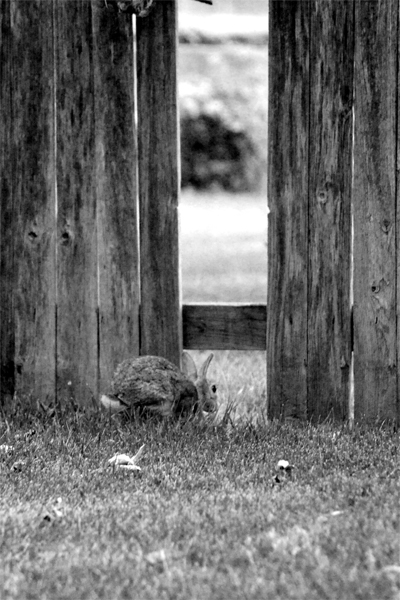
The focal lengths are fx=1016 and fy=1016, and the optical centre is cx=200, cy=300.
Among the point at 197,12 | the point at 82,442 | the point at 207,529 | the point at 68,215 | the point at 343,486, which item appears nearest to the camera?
the point at 207,529

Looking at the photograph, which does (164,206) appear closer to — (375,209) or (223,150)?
(375,209)

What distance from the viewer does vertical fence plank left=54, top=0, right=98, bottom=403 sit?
5.30m

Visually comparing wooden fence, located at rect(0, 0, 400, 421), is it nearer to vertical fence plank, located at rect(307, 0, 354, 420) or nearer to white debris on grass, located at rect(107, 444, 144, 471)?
vertical fence plank, located at rect(307, 0, 354, 420)

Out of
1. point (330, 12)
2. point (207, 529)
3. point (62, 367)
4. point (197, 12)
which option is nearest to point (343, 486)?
point (207, 529)

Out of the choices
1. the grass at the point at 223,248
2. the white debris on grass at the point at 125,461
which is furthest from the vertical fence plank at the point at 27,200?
the grass at the point at 223,248

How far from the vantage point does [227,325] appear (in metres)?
5.37

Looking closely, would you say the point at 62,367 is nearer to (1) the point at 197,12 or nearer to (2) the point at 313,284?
(2) the point at 313,284

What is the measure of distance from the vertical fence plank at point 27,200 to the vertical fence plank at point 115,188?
10.8 inches

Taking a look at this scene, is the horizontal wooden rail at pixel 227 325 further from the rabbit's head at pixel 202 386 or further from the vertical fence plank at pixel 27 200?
the vertical fence plank at pixel 27 200

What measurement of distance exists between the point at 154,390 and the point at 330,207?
1.28 meters

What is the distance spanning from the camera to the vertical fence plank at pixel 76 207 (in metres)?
5.30

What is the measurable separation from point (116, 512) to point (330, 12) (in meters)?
2.74

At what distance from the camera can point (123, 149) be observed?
5289 mm

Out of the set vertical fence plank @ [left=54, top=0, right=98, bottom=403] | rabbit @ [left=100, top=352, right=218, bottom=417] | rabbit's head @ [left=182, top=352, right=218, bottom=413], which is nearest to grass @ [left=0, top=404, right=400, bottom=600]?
rabbit @ [left=100, top=352, right=218, bottom=417]
